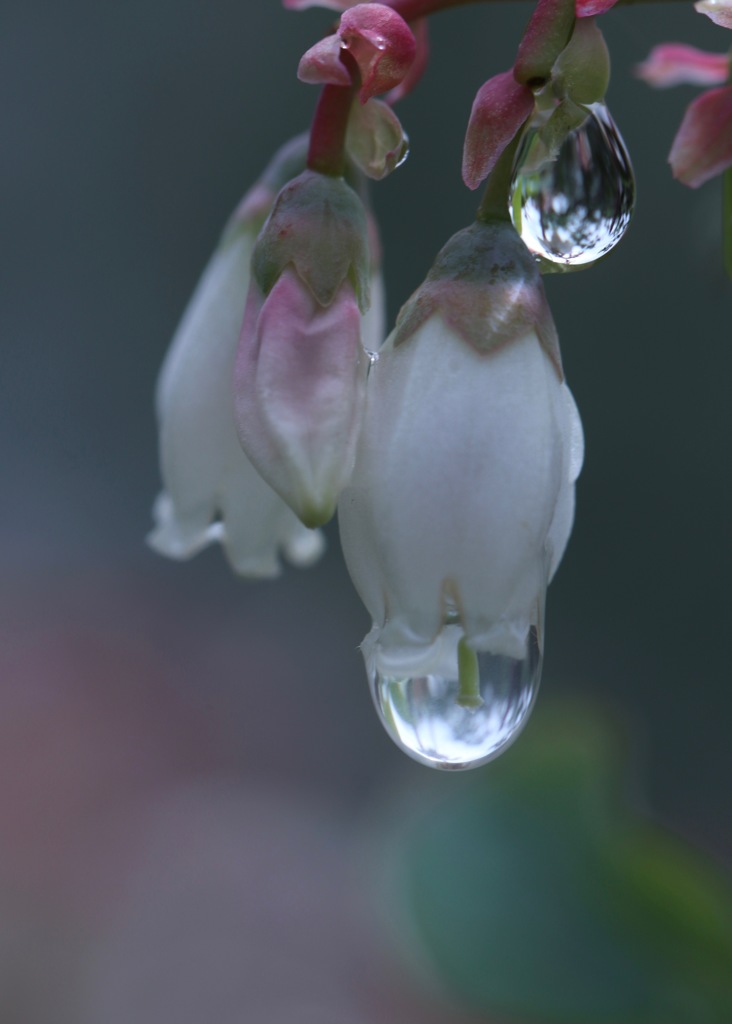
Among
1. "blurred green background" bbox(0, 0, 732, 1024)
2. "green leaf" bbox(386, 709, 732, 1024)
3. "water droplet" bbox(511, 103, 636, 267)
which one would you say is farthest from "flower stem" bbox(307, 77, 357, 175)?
"blurred green background" bbox(0, 0, 732, 1024)

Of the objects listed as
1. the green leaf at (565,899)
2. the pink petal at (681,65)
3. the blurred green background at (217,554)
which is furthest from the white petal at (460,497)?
the blurred green background at (217,554)

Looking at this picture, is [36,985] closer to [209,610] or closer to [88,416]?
[209,610]

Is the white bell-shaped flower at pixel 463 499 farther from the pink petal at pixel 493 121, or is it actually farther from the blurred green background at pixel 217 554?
the blurred green background at pixel 217 554

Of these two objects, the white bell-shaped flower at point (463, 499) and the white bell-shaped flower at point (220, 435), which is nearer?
the white bell-shaped flower at point (463, 499)

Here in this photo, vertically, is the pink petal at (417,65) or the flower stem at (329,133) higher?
the pink petal at (417,65)

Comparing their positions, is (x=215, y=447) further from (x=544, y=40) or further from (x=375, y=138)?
(x=544, y=40)

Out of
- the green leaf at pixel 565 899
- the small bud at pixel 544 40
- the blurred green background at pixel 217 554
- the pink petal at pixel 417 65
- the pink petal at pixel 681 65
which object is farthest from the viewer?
the blurred green background at pixel 217 554

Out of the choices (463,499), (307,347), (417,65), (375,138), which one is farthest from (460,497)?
(417,65)

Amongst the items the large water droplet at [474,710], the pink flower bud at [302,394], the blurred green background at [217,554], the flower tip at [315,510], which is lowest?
the blurred green background at [217,554]
